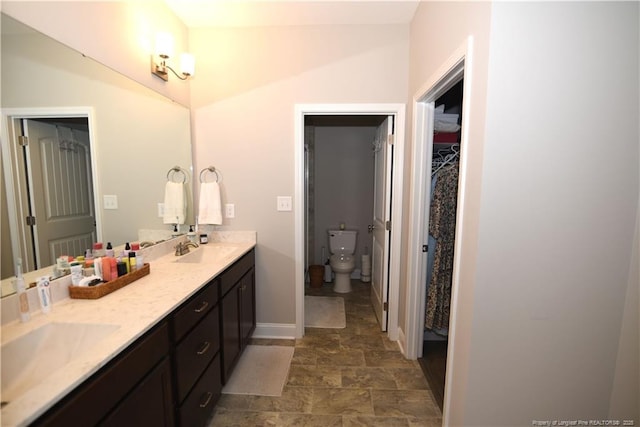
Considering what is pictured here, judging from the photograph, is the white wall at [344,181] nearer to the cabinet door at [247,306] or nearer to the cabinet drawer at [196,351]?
the cabinet door at [247,306]

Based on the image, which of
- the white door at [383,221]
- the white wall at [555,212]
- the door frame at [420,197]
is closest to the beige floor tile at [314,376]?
the door frame at [420,197]

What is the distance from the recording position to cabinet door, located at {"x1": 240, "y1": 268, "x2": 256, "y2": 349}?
2109mm

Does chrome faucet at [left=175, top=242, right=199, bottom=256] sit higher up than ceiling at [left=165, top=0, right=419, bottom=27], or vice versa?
ceiling at [left=165, top=0, right=419, bottom=27]

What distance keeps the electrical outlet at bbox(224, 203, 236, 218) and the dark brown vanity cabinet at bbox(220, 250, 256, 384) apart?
0.37 metres

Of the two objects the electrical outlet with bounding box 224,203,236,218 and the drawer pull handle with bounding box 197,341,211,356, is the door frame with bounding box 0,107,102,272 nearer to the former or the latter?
the drawer pull handle with bounding box 197,341,211,356

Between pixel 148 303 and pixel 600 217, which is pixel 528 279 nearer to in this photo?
pixel 600 217

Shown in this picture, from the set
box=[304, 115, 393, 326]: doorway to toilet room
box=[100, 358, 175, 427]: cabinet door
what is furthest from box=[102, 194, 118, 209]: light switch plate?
box=[304, 115, 393, 326]: doorway to toilet room

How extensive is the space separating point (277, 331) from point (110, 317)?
1.63 m

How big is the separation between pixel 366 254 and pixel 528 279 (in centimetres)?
300

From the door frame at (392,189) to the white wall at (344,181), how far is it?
5.54 ft

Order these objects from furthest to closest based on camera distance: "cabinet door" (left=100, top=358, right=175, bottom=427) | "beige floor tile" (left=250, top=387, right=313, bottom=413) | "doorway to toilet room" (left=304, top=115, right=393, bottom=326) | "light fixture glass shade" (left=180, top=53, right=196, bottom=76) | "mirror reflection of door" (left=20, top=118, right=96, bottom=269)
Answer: "doorway to toilet room" (left=304, top=115, right=393, bottom=326), "light fixture glass shade" (left=180, top=53, right=196, bottom=76), "beige floor tile" (left=250, top=387, right=313, bottom=413), "mirror reflection of door" (left=20, top=118, right=96, bottom=269), "cabinet door" (left=100, top=358, right=175, bottom=427)

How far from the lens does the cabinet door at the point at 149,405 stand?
0.92 meters

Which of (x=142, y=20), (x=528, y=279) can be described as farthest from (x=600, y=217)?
(x=142, y=20)

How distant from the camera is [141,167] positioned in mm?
1849
